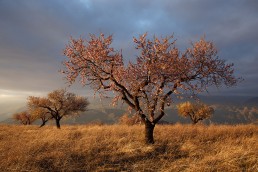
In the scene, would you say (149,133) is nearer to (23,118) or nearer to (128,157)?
(128,157)

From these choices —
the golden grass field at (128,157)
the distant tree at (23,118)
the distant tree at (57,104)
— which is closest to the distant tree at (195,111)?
the distant tree at (57,104)

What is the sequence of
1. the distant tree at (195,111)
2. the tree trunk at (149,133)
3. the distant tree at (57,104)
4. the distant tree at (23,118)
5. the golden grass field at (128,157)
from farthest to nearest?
the distant tree at (23,118), the distant tree at (195,111), the distant tree at (57,104), the tree trunk at (149,133), the golden grass field at (128,157)

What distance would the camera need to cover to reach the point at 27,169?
12352mm

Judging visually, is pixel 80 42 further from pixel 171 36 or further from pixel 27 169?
pixel 27 169

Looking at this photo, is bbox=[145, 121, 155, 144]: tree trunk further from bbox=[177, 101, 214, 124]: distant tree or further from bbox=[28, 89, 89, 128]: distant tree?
bbox=[177, 101, 214, 124]: distant tree

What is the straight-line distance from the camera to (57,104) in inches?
1949

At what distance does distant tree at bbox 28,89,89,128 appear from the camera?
4903 cm

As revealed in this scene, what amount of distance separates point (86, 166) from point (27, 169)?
2.85 m

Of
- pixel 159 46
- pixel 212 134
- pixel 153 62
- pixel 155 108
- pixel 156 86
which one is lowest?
pixel 212 134

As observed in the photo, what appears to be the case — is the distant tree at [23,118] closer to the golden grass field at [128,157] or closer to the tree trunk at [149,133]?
the golden grass field at [128,157]

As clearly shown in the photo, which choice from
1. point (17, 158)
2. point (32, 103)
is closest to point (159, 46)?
point (17, 158)

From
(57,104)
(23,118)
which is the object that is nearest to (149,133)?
(57,104)

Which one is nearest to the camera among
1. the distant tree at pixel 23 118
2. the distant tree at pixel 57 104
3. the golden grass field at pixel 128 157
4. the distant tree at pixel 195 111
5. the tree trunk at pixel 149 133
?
the golden grass field at pixel 128 157

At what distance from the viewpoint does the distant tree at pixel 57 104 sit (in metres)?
49.0
